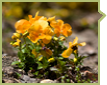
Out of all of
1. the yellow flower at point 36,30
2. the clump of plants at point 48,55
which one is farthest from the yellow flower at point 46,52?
the yellow flower at point 36,30

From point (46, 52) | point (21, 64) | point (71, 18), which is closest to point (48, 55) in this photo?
point (46, 52)

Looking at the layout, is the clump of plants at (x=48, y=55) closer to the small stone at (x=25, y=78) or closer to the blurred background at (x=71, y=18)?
the small stone at (x=25, y=78)

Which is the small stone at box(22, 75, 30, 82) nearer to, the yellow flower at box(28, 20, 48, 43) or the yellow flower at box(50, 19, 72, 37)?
the yellow flower at box(28, 20, 48, 43)

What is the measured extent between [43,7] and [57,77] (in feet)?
18.4

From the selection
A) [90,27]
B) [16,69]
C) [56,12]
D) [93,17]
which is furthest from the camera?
[56,12]

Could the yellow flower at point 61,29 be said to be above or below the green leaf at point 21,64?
above

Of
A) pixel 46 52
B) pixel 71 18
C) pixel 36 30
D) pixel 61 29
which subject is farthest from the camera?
pixel 71 18

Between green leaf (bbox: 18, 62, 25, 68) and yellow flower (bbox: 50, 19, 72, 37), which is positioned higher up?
yellow flower (bbox: 50, 19, 72, 37)

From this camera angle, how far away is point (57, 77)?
175 cm

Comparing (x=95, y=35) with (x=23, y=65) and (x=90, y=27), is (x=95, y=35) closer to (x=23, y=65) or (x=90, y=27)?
(x=90, y=27)

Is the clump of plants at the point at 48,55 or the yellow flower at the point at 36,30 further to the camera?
the clump of plants at the point at 48,55

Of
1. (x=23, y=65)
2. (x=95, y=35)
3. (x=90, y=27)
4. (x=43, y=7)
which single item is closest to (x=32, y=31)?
(x=23, y=65)


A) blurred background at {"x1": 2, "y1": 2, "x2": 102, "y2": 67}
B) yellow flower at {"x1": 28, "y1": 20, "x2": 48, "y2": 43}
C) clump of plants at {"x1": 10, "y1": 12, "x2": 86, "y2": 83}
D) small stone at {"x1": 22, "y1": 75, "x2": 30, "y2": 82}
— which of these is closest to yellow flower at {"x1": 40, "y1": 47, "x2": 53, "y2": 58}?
clump of plants at {"x1": 10, "y1": 12, "x2": 86, "y2": 83}

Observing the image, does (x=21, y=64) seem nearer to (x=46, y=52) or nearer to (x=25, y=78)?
(x=25, y=78)
